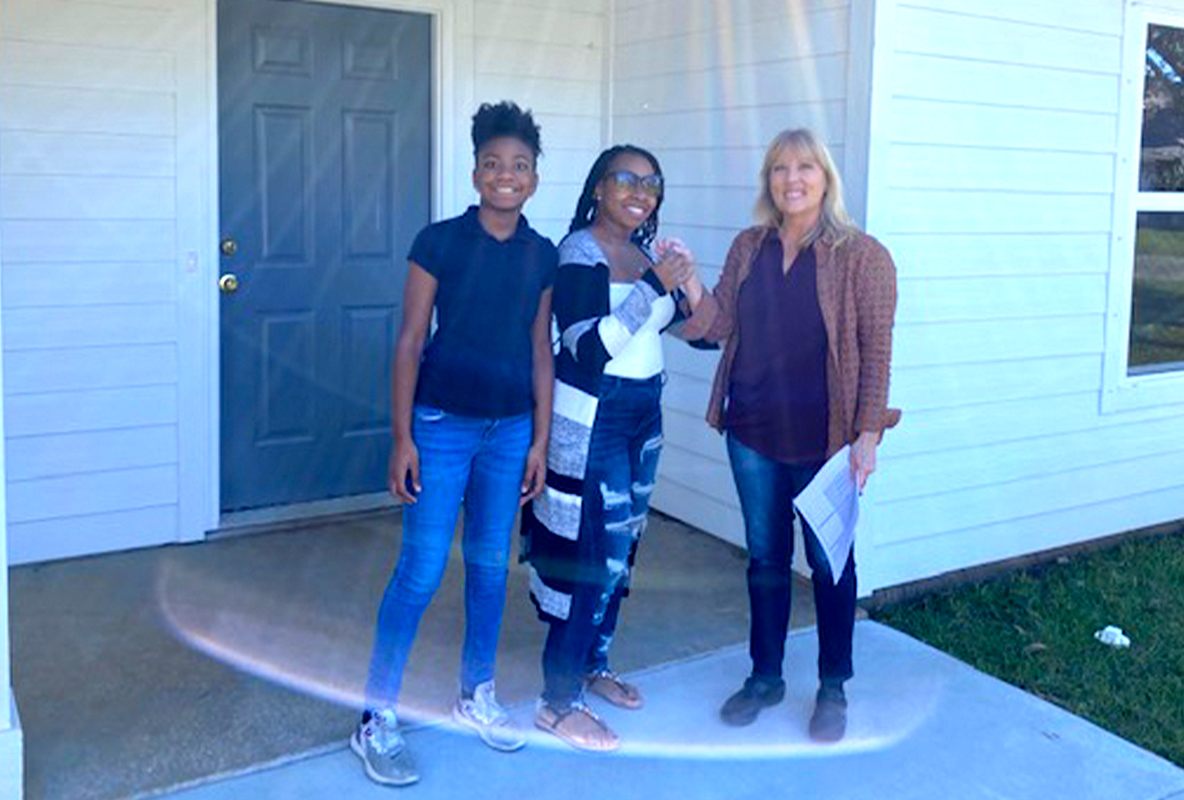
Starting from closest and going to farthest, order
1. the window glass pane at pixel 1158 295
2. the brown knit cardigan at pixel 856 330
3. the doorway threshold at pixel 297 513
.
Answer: the brown knit cardigan at pixel 856 330, the doorway threshold at pixel 297 513, the window glass pane at pixel 1158 295

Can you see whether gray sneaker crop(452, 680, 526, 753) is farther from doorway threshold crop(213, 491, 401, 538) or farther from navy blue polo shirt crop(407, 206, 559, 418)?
doorway threshold crop(213, 491, 401, 538)

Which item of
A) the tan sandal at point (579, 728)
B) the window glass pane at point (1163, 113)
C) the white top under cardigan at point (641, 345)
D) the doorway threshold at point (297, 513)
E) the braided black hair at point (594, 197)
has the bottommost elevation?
the tan sandal at point (579, 728)

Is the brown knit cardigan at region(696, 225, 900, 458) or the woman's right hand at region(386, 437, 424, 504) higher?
the brown knit cardigan at region(696, 225, 900, 458)

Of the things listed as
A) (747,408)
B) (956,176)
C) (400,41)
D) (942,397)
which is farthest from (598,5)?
(747,408)

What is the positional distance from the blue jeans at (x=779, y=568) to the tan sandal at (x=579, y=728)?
543 mm

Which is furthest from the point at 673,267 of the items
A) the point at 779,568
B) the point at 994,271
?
the point at 994,271

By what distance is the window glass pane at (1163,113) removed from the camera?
5344 mm

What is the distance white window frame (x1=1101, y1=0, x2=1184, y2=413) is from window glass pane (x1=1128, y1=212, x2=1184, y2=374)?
0.08 metres

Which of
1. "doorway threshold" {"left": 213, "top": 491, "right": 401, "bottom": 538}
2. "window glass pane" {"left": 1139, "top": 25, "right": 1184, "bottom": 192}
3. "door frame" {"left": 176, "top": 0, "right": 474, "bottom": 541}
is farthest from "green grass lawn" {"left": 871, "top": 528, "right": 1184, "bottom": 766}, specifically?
"door frame" {"left": 176, "top": 0, "right": 474, "bottom": 541}

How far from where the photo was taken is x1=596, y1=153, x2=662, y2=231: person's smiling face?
325 cm

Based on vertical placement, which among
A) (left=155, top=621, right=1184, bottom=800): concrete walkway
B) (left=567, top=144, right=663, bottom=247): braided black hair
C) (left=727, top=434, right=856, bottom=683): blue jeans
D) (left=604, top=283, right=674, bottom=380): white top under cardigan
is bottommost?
(left=155, top=621, right=1184, bottom=800): concrete walkway

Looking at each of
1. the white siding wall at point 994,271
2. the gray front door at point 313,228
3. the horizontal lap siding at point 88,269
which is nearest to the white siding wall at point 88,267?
the horizontal lap siding at point 88,269

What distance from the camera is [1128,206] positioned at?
5250 millimetres

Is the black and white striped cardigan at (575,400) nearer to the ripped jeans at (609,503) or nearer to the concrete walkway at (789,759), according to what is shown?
the ripped jeans at (609,503)
